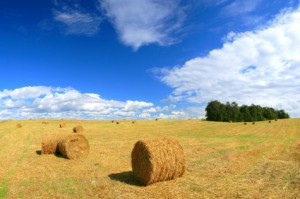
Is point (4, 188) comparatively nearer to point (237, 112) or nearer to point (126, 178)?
point (126, 178)

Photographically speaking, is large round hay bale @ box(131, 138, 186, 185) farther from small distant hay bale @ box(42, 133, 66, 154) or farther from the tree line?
the tree line

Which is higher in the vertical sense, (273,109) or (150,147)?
(273,109)

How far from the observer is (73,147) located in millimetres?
20484

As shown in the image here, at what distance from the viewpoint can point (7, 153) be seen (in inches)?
851

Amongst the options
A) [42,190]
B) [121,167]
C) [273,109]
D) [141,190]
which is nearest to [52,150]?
[121,167]

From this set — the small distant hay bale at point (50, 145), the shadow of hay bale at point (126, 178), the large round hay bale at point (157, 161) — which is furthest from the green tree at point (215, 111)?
the large round hay bale at point (157, 161)

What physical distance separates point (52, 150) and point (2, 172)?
5.91 m

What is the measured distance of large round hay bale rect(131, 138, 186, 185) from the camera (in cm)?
1295

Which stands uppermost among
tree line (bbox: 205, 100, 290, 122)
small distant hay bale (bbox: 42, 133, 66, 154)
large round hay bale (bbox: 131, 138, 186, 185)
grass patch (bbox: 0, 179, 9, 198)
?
tree line (bbox: 205, 100, 290, 122)

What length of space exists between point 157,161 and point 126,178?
1.90 meters

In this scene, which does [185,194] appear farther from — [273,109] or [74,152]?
[273,109]

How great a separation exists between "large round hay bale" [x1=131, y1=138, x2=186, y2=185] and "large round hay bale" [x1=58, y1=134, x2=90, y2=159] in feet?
24.3

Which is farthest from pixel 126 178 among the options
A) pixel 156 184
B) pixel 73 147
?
pixel 73 147

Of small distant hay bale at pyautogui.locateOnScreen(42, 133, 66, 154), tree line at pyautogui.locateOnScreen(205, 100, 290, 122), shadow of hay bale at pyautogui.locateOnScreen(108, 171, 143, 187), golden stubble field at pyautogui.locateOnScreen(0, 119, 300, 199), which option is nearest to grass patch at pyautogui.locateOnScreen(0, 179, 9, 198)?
golden stubble field at pyautogui.locateOnScreen(0, 119, 300, 199)
